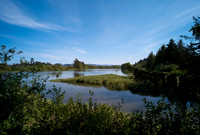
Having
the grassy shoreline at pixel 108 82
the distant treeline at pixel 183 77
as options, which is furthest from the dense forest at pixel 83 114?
the grassy shoreline at pixel 108 82

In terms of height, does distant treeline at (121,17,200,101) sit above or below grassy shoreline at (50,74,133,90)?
above

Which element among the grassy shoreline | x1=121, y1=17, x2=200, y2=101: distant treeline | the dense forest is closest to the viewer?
the dense forest

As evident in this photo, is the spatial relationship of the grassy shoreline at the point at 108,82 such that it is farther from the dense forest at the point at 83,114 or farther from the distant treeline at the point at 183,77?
the dense forest at the point at 83,114

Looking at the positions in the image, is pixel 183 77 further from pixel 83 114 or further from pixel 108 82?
pixel 108 82

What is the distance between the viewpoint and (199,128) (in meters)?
2.80

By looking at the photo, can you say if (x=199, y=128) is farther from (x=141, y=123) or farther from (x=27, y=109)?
(x=27, y=109)

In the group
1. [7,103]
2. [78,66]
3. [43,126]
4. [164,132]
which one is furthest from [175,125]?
[78,66]

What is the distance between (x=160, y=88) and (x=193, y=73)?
1.41m

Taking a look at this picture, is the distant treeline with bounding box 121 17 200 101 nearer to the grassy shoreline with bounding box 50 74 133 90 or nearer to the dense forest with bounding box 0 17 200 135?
the dense forest with bounding box 0 17 200 135

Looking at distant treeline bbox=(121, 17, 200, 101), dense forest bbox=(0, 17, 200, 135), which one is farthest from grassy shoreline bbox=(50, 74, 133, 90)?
dense forest bbox=(0, 17, 200, 135)

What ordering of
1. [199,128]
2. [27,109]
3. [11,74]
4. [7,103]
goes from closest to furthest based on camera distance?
[199,128] → [7,103] → [27,109] → [11,74]

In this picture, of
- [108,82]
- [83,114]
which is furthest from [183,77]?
[108,82]

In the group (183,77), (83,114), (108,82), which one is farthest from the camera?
(108,82)

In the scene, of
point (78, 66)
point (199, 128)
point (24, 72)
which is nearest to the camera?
point (199, 128)
